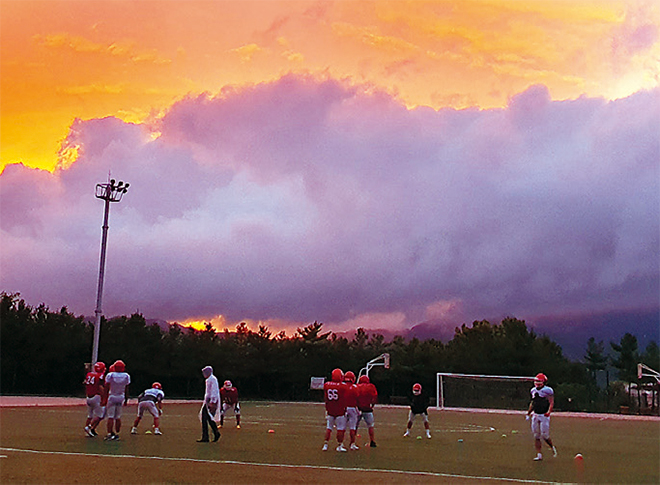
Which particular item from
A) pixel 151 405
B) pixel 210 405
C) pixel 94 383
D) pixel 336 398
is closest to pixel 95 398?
pixel 94 383

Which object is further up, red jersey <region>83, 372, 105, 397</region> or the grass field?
red jersey <region>83, 372, 105, 397</region>

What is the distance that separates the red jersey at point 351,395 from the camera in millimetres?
21109

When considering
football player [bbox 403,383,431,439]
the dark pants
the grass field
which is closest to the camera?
the grass field

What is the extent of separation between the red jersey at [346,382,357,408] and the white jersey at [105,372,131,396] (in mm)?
6194

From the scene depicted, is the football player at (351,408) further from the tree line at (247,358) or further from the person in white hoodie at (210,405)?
the tree line at (247,358)

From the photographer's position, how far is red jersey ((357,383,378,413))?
22750 mm

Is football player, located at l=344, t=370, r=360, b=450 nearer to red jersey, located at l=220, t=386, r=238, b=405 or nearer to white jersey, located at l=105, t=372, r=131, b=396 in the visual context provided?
white jersey, located at l=105, t=372, r=131, b=396

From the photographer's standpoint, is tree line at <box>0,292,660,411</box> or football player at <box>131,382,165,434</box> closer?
football player at <box>131,382,165,434</box>

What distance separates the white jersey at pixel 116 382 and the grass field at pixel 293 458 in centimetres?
131

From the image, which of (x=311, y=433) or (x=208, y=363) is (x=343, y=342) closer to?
(x=208, y=363)

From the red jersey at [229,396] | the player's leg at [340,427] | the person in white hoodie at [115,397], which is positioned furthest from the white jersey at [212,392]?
the red jersey at [229,396]

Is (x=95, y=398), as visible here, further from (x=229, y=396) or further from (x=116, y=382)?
(x=229, y=396)

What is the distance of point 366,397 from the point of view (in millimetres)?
22953

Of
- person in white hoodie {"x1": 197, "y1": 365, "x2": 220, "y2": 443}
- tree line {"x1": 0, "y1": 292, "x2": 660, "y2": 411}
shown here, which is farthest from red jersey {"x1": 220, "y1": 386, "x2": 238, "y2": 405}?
tree line {"x1": 0, "y1": 292, "x2": 660, "y2": 411}
